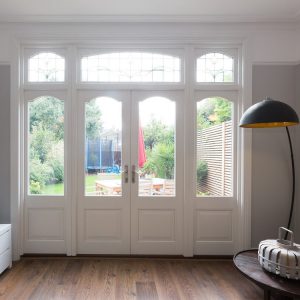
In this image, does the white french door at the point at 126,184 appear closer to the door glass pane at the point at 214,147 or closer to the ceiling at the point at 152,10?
the door glass pane at the point at 214,147

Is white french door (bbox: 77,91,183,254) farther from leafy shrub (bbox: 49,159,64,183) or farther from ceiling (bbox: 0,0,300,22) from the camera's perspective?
ceiling (bbox: 0,0,300,22)

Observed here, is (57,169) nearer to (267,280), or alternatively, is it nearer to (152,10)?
(152,10)

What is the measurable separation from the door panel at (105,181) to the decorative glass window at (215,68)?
1.17m

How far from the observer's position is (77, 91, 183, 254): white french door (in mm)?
3518

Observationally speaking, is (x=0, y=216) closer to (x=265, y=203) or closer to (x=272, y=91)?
(x=265, y=203)

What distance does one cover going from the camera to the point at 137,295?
265cm

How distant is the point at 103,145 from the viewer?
3531 millimetres

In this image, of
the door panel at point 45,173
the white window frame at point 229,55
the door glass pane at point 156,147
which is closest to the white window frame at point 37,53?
the door panel at point 45,173

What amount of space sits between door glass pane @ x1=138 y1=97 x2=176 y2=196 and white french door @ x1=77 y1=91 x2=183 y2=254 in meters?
0.01

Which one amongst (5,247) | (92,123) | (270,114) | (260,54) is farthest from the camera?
(92,123)

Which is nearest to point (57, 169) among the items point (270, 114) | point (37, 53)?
point (37, 53)

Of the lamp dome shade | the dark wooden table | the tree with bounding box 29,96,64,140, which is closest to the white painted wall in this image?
the tree with bounding box 29,96,64,140

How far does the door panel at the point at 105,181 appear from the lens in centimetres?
352

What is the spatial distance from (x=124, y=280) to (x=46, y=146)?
191cm
